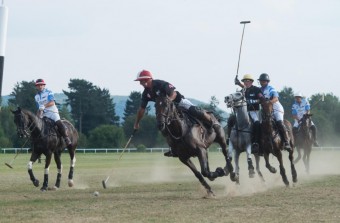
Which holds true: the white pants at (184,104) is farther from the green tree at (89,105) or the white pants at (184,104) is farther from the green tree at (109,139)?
the green tree at (89,105)

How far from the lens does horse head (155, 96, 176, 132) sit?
16.9 meters

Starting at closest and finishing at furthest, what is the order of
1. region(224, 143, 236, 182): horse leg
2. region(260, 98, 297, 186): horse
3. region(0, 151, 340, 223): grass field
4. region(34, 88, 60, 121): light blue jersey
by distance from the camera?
region(0, 151, 340, 223): grass field → region(224, 143, 236, 182): horse leg → region(260, 98, 297, 186): horse → region(34, 88, 60, 121): light blue jersey

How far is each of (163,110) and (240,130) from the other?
5050 millimetres

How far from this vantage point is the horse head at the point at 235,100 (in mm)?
20656

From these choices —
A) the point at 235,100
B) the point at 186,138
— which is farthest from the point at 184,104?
the point at 235,100

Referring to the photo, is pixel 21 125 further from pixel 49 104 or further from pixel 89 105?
pixel 89 105

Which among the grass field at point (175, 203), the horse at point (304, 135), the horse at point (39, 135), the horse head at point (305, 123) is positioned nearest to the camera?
the grass field at point (175, 203)

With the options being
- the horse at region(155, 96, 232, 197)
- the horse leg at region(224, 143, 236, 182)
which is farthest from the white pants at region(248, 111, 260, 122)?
the horse at region(155, 96, 232, 197)

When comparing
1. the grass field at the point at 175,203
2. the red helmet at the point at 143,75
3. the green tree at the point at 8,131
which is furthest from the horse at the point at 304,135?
the green tree at the point at 8,131

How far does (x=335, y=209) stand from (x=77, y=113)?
122 meters

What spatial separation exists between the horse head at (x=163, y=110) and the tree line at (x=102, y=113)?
78.4 m

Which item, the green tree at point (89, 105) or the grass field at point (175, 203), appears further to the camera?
the green tree at point (89, 105)

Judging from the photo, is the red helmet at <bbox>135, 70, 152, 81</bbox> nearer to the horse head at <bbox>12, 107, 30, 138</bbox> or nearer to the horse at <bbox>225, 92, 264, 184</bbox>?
the horse at <bbox>225, 92, 264, 184</bbox>

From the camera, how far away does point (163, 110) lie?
55.5 feet
